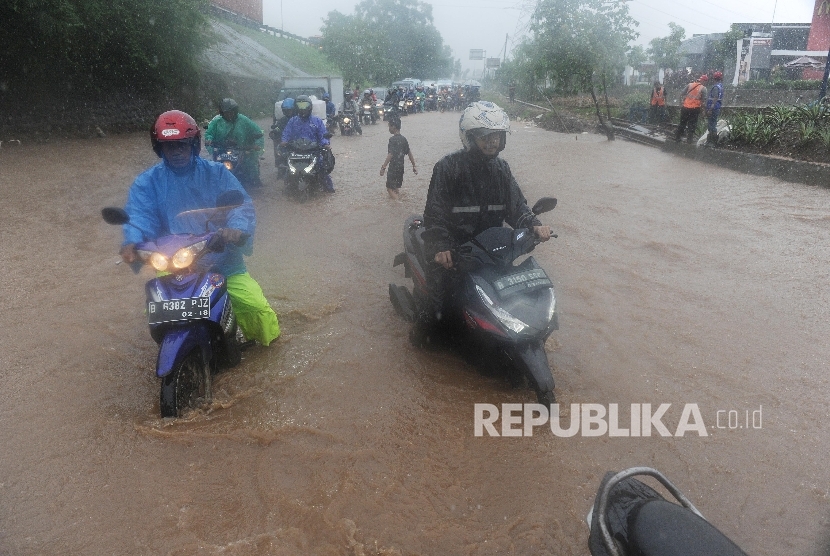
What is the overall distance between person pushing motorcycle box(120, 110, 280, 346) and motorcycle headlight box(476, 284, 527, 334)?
154 cm

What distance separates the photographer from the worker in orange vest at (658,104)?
65.2 feet

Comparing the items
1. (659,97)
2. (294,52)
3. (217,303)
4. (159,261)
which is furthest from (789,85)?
(294,52)

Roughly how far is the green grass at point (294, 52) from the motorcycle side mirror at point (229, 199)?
41.1 m

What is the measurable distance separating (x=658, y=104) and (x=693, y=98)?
22.1 ft

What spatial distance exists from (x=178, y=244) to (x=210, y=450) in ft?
3.87

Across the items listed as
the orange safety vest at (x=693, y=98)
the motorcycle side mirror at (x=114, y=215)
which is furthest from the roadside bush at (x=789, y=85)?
the motorcycle side mirror at (x=114, y=215)

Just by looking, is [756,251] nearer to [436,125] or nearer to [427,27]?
[436,125]

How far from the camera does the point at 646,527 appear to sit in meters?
1.64

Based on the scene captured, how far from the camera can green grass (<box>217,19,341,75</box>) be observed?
147 feet

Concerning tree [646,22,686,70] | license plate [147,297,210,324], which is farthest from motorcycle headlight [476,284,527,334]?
tree [646,22,686,70]

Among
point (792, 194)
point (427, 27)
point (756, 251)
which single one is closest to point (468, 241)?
point (756, 251)

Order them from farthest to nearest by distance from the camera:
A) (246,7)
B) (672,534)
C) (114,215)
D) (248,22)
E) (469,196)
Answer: (246,7) → (248,22) → (469,196) → (114,215) → (672,534)

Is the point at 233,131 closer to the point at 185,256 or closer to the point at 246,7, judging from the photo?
the point at 185,256

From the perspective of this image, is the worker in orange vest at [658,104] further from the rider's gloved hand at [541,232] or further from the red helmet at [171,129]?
the red helmet at [171,129]
